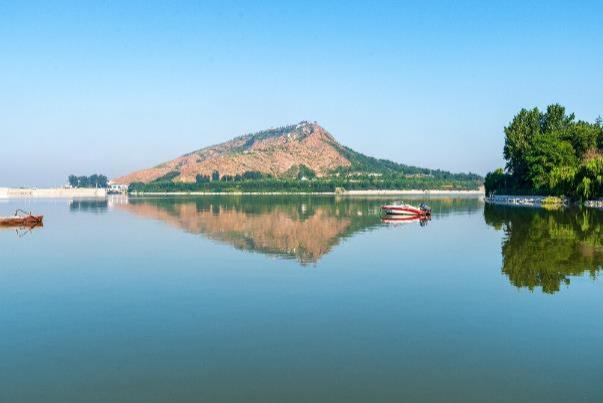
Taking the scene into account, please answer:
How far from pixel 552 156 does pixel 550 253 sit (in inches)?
2922

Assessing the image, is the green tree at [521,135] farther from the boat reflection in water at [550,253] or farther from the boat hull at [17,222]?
the boat hull at [17,222]

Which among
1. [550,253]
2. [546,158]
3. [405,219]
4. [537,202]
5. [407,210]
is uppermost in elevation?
[546,158]

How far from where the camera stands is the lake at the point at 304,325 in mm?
12625

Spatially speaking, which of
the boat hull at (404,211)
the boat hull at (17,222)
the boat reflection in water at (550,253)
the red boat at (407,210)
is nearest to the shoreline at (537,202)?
the red boat at (407,210)

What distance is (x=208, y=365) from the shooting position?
45.8ft

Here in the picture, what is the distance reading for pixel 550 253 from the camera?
112ft

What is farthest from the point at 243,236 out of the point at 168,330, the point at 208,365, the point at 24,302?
the point at 208,365

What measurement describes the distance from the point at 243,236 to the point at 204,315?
28.0 meters

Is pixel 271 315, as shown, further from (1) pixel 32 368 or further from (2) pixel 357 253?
(2) pixel 357 253

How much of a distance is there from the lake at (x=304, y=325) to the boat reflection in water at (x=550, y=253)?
0.20 metres

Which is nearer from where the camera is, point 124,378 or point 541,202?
point 124,378

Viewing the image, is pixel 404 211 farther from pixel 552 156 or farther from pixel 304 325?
pixel 304 325

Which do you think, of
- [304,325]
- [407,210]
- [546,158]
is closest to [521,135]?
[546,158]

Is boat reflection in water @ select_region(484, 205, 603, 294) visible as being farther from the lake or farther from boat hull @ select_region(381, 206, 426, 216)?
boat hull @ select_region(381, 206, 426, 216)
